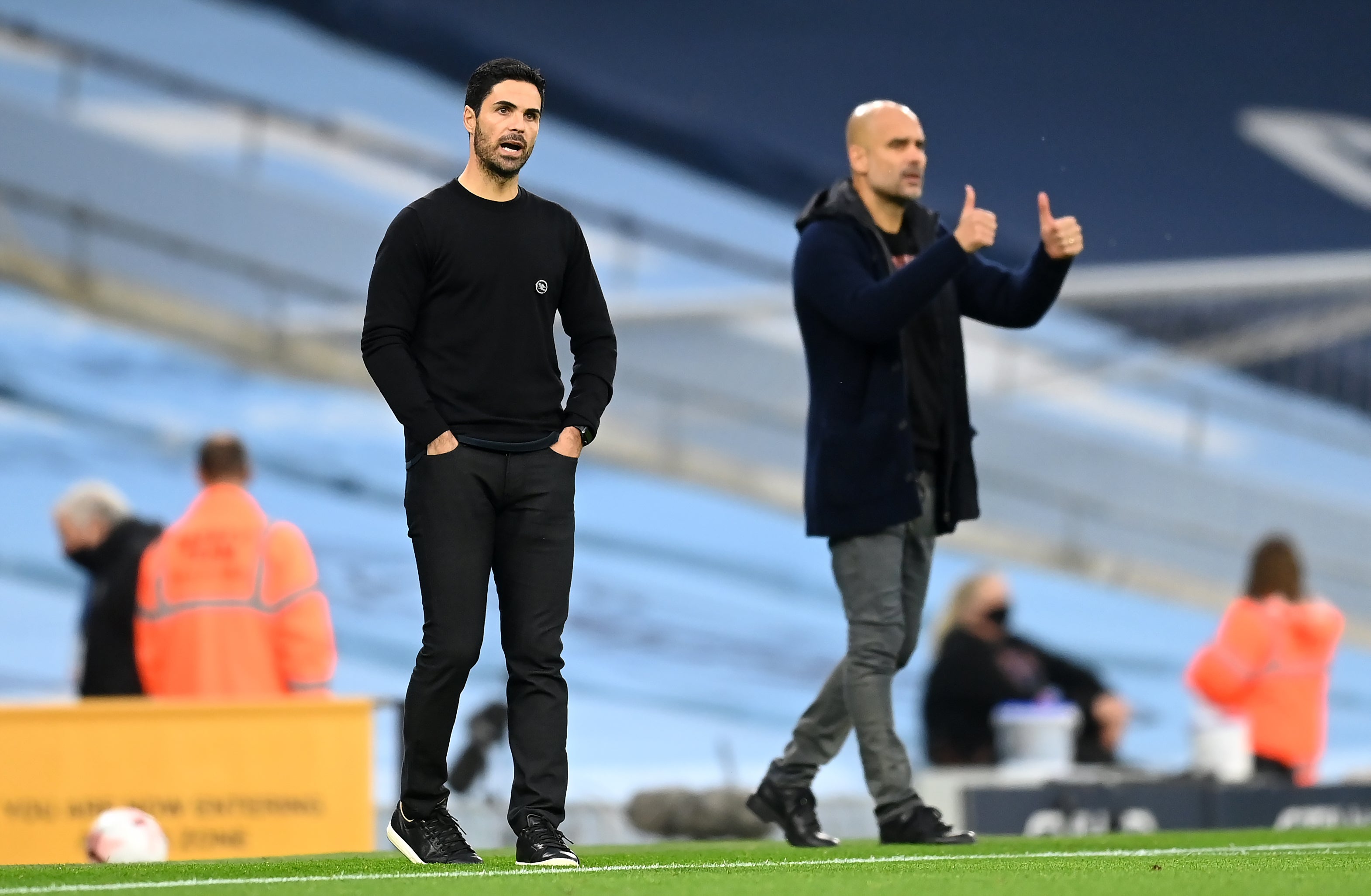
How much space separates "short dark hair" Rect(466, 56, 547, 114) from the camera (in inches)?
128

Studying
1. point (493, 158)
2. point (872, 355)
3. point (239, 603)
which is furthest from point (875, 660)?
point (239, 603)

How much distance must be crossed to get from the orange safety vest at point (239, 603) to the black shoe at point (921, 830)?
7.12 ft

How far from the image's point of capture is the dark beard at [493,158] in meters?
3.26

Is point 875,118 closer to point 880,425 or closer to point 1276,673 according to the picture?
point 880,425

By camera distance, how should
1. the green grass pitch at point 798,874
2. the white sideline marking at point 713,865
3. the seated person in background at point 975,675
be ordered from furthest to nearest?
the seated person in background at point 975,675
the white sideline marking at point 713,865
the green grass pitch at point 798,874

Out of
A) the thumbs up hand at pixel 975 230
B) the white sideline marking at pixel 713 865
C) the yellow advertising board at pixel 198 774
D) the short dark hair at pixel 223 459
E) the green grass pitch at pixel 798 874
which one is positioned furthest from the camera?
the short dark hair at pixel 223 459

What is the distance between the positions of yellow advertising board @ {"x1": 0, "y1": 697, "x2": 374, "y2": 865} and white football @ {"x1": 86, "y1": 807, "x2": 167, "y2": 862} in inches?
17.8

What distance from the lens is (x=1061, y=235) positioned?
3953mm

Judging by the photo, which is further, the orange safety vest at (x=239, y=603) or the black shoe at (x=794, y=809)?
the orange safety vest at (x=239, y=603)

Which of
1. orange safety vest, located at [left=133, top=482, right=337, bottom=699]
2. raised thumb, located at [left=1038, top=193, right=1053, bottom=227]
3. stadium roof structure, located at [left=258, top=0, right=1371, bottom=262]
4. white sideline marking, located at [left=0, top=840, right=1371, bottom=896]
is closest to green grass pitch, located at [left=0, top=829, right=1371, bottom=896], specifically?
white sideline marking, located at [left=0, top=840, right=1371, bottom=896]

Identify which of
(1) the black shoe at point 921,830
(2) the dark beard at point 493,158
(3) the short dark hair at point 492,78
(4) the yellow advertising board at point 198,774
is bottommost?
(1) the black shoe at point 921,830

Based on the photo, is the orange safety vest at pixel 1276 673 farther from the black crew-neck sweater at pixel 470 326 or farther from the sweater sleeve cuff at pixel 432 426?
the sweater sleeve cuff at pixel 432 426

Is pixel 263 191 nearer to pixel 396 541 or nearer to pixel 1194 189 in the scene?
pixel 396 541

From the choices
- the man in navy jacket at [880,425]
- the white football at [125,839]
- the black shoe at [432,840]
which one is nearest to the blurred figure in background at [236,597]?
the white football at [125,839]
